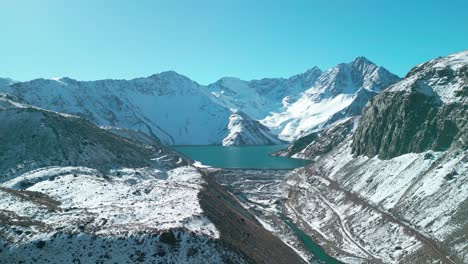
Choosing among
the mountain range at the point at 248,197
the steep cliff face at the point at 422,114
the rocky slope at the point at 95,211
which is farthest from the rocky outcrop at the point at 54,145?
the steep cliff face at the point at 422,114

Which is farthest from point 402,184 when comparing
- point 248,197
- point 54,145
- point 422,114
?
point 54,145

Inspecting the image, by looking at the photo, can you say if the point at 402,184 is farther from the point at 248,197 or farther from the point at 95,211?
the point at 95,211

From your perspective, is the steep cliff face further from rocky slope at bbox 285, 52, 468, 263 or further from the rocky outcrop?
the rocky outcrop

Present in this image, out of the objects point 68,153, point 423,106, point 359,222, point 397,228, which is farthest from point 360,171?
point 68,153

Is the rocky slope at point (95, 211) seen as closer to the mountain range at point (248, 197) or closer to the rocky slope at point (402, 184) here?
the mountain range at point (248, 197)

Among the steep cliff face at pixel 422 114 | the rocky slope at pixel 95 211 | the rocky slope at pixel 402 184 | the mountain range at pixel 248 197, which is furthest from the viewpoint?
the steep cliff face at pixel 422 114

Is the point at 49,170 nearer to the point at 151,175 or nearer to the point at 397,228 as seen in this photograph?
the point at 151,175
